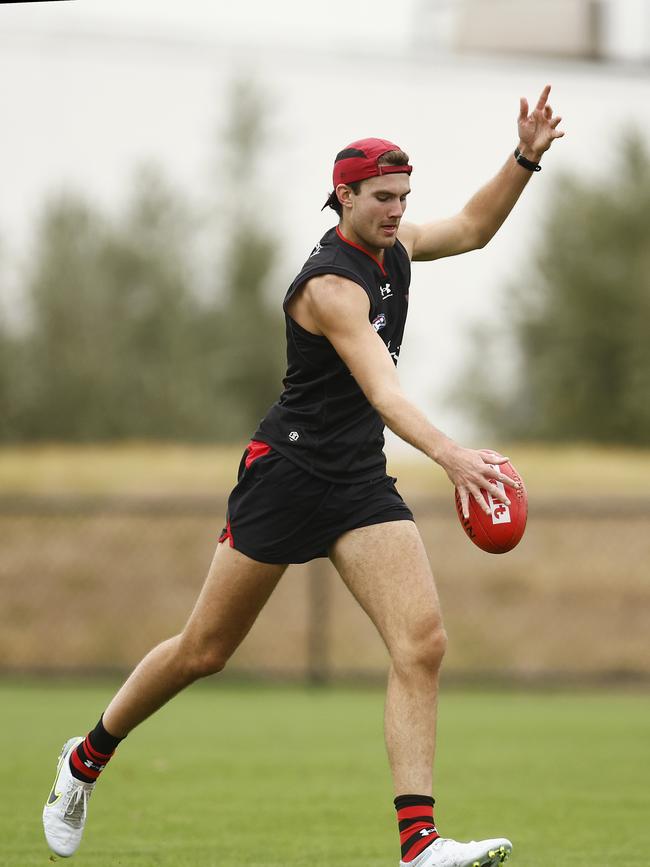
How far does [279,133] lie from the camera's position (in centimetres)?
3762

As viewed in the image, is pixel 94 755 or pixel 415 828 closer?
pixel 415 828

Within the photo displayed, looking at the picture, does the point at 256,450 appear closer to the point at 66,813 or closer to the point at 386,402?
the point at 386,402

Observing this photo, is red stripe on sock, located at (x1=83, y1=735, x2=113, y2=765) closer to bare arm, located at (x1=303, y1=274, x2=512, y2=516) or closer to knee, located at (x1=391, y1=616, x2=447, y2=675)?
knee, located at (x1=391, y1=616, x2=447, y2=675)

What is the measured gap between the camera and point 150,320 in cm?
3547

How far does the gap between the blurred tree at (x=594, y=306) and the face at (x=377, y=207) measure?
27.3 metres

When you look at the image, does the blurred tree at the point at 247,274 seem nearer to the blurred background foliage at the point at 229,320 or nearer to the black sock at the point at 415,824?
the blurred background foliage at the point at 229,320

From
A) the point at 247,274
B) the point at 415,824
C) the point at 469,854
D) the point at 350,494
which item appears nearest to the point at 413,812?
the point at 415,824

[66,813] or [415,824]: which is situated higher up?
[415,824]

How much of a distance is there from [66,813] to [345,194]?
2498 mm

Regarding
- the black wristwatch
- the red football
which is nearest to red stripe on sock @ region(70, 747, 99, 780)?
the red football

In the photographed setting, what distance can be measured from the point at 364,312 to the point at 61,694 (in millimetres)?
9522

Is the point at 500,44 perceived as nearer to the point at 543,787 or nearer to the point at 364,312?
the point at 543,787

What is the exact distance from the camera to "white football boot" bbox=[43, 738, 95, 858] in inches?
209

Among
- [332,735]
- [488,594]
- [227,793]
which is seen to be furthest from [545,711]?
[227,793]
